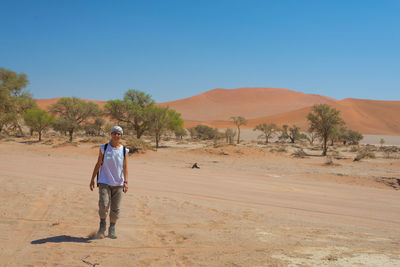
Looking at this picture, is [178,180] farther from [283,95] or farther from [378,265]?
[283,95]

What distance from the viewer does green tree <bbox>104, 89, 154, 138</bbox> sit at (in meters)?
32.8

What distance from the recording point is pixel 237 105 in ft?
552

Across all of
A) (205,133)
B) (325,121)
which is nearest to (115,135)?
(325,121)

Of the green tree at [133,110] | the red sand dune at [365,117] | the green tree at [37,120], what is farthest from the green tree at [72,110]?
the red sand dune at [365,117]

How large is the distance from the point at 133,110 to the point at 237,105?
139 metres

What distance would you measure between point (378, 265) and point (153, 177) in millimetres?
8805

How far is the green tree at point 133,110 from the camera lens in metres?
32.8

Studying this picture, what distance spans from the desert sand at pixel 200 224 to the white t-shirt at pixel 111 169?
37.9 inches

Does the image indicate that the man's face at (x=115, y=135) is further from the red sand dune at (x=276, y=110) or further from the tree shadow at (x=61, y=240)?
the red sand dune at (x=276, y=110)

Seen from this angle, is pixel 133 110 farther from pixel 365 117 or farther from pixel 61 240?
pixel 365 117

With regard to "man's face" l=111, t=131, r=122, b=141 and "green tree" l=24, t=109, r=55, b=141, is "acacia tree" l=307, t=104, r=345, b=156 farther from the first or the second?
"green tree" l=24, t=109, r=55, b=141

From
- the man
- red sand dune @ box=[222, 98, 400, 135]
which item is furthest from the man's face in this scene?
red sand dune @ box=[222, 98, 400, 135]

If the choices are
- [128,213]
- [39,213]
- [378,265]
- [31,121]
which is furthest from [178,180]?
[31,121]

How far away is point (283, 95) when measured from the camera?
196625 millimetres
